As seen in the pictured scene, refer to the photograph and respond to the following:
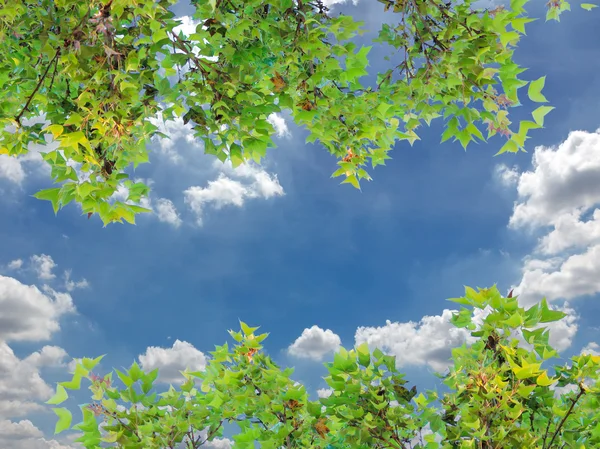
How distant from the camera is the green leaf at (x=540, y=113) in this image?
14.2 ft

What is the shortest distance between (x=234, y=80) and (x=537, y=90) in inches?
111

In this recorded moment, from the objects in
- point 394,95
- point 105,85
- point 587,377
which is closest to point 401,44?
point 394,95

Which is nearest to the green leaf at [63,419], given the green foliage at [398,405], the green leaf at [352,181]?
the green foliage at [398,405]

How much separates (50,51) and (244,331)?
10.2 feet

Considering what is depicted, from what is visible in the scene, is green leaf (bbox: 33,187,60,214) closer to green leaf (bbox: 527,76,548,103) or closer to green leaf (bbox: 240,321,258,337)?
green leaf (bbox: 240,321,258,337)

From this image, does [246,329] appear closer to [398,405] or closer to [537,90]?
[398,405]

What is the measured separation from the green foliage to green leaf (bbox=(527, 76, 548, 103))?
196cm

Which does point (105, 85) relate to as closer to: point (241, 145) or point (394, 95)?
A: point (241, 145)

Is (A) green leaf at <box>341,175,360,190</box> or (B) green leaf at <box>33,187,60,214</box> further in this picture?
(A) green leaf at <box>341,175,360,190</box>

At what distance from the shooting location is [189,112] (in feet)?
18.9

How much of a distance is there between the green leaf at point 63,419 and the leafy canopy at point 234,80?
1.77 meters

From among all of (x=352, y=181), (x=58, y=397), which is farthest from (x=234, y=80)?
(x=58, y=397)

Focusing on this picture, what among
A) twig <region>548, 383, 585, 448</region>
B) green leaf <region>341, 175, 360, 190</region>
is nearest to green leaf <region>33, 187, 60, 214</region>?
green leaf <region>341, 175, 360, 190</region>

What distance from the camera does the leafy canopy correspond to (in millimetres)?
4609
